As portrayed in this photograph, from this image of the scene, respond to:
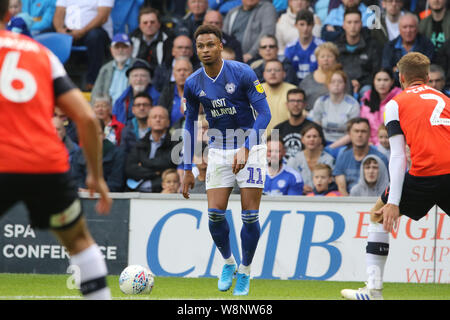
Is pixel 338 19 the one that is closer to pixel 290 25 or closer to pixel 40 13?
pixel 290 25

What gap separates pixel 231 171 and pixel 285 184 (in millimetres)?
2951

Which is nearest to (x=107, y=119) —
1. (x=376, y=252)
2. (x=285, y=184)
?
(x=285, y=184)

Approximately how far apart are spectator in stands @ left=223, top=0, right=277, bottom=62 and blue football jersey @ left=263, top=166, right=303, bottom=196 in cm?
324

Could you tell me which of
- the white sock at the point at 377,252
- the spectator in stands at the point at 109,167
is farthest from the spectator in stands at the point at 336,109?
the white sock at the point at 377,252

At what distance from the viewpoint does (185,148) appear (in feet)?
29.0

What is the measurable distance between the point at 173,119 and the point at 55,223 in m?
8.49

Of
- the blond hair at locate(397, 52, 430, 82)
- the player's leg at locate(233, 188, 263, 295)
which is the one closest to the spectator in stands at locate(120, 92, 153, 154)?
the player's leg at locate(233, 188, 263, 295)

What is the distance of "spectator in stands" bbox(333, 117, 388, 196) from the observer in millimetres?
11781

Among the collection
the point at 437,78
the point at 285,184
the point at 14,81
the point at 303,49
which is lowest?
the point at 285,184

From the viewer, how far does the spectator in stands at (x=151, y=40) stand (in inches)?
557

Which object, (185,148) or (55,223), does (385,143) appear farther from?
(55,223)

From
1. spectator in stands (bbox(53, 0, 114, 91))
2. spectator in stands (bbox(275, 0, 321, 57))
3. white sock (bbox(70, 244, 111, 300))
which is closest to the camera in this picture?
white sock (bbox(70, 244, 111, 300))

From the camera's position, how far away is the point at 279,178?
11359mm

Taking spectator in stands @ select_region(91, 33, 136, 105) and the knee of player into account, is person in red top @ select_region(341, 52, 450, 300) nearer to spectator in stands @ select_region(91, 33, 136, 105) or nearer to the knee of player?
the knee of player
